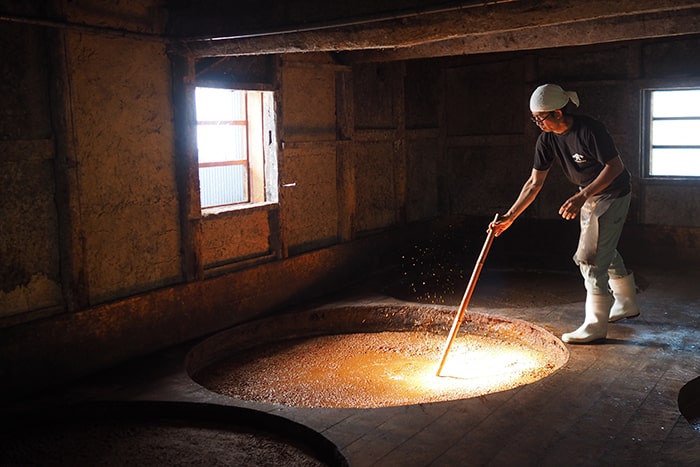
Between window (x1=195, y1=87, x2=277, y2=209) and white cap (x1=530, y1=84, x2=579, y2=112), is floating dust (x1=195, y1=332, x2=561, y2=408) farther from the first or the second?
white cap (x1=530, y1=84, x2=579, y2=112)

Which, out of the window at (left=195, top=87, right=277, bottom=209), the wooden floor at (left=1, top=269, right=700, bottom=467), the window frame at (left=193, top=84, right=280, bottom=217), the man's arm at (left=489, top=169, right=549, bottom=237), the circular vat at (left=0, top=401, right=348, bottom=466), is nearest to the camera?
the wooden floor at (left=1, top=269, right=700, bottom=467)

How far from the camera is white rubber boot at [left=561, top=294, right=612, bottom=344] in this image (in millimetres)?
5242

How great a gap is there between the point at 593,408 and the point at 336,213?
439 centimetres

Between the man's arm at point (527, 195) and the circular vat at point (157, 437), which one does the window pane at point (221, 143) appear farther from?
the man's arm at point (527, 195)

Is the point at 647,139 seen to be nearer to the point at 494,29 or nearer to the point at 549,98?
the point at 549,98

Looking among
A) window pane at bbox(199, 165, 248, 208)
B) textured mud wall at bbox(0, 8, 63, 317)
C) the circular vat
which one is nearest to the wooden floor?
the circular vat

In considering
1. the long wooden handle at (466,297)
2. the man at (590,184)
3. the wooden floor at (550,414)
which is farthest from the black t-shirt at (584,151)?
the wooden floor at (550,414)

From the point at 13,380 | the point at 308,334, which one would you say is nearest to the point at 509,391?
the point at 308,334

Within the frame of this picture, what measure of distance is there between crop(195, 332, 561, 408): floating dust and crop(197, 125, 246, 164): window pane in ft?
5.84

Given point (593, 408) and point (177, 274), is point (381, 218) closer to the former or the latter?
point (177, 274)

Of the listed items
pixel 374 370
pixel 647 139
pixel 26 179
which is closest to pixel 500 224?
pixel 374 370

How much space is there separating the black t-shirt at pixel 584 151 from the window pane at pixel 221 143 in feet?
9.36

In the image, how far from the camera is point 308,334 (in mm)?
6746

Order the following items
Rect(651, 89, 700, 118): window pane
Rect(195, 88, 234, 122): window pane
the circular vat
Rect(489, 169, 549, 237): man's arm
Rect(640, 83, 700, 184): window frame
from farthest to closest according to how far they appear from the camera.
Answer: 1. Rect(640, 83, 700, 184): window frame
2. Rect(651, 89, 700, 118): window pane
3. Rect(195, 88, 234, 122): window pane
4. Rect(489, 169, 549, 237): man's arm
5. the circular vat
